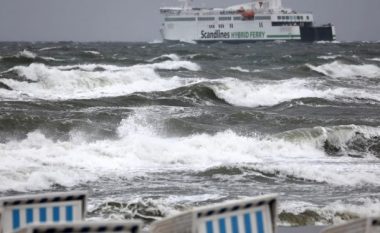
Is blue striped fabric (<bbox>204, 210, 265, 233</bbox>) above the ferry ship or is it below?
below

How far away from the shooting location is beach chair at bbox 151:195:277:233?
386cm

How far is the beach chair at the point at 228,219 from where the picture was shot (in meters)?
3.86

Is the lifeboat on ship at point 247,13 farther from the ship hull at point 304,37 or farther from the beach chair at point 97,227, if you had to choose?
the beach chair at point 97,227

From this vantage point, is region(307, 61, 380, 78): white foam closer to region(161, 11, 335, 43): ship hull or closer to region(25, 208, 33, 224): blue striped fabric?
region(25, 208, 33, 224): blue striped fabric

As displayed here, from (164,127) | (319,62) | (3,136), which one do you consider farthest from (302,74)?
(3,136)

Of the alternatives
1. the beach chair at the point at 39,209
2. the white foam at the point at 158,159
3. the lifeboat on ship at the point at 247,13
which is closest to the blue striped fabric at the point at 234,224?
the beach chair at the point at 39,209

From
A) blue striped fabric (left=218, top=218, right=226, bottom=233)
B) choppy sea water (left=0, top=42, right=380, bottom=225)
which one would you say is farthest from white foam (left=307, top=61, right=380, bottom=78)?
blue striped fabric (left=218, top=218, right=226, bottom=233)

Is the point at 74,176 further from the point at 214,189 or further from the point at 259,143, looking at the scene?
the point at 259,143

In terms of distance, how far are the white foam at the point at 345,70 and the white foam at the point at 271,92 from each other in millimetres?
9074

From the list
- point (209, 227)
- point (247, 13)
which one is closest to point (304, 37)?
point (247, 13)

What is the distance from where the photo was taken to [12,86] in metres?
24.3

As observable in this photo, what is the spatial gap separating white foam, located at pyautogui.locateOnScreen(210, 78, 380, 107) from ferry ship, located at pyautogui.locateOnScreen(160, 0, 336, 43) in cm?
5873

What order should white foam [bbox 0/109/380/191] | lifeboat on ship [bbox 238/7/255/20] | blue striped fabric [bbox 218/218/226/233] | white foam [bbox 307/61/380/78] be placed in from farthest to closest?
1. lifeboat on ship [bbox 238/7/255/20]
2. white foam [bbox 307/61/380/78]
3. white foam [bbox 0/109/380/191]
4. blue striped fabric [bbox 218/218/226/233]

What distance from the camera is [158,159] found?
12.3 metres
